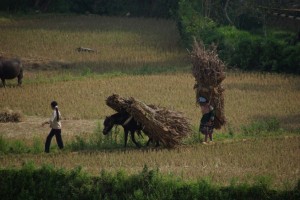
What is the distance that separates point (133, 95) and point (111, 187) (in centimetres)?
1199

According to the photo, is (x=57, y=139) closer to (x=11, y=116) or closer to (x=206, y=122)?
(x=206, y=122)

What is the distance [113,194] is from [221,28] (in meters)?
21.8

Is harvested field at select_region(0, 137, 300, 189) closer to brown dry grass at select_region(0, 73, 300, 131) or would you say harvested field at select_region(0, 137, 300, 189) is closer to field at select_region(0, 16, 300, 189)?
field at select_region(0, 16, 300, 189)

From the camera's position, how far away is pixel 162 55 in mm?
38812

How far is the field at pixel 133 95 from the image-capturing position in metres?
19.6

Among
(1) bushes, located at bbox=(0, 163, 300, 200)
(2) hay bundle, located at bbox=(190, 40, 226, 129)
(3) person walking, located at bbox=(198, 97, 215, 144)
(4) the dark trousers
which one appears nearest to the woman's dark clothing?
(3) person walking, located at bbox=(198, 97, 215, 144)

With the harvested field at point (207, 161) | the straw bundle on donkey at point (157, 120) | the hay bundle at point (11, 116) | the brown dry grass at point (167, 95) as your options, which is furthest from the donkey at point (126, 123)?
the hay bundle at point (11, 116)

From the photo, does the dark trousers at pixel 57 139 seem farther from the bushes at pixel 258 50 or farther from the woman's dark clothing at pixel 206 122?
the bushes at pixel 258 50

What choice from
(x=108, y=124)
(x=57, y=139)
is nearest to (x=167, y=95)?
(x=108, y=124)

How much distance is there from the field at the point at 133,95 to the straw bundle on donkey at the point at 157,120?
34 cm

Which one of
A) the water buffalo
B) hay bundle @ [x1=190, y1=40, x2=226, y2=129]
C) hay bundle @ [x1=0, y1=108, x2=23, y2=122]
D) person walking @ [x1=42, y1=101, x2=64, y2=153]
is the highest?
hay bundle @ [x1=190, y1=40, x2=226, y2=129]

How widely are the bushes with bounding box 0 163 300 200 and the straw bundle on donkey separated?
288cm

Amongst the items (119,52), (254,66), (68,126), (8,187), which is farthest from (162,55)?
(8,187)

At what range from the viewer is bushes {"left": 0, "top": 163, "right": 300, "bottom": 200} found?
55.3 ft
